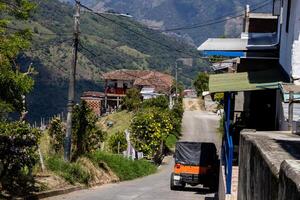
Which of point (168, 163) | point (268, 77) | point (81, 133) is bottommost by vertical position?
A: point (168, 163)

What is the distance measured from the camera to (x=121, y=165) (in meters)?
29.1

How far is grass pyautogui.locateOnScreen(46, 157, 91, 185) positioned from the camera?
70.5 ft

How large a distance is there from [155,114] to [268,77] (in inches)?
1059

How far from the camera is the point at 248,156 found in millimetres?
8133

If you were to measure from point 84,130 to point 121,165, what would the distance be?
5.08 metres

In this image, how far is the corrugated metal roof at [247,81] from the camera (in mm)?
12578

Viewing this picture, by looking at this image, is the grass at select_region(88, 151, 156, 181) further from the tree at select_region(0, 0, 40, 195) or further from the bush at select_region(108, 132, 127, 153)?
the tree at select_region(0, 0, 40, 195)

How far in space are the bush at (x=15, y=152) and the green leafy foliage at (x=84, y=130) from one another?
6.71 meters

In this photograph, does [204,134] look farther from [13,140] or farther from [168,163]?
[13,140]

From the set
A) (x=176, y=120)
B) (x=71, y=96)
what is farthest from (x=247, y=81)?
(x=176, y=120)

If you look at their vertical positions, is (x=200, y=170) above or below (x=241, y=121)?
below

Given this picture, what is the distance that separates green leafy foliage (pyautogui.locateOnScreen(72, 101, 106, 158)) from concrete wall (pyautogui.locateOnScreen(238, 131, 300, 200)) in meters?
16.1

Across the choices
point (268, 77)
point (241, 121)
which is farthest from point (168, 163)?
point (268, 77)

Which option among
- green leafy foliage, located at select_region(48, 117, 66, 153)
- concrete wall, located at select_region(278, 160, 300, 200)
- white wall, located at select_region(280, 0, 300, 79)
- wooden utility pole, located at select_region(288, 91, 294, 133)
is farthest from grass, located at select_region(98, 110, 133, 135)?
concrete wall, located at select_region(278, 160, 300, 200)
